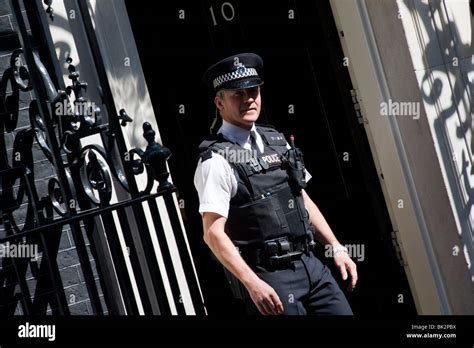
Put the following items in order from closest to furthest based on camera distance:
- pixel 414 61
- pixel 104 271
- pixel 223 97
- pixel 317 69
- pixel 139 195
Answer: pixel 139 195 → pixel 104 271 → pixel 223 97 → pixel 414 61 → pixel 317 69

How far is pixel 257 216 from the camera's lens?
563 cm

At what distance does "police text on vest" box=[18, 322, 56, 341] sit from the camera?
489cm

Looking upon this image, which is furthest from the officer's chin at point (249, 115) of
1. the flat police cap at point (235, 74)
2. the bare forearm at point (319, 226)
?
the bare forearm at point (319, 226)

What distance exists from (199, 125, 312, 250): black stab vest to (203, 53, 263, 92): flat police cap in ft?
1.08

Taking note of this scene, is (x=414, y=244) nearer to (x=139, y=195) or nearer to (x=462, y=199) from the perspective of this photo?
(x=462, y=199)

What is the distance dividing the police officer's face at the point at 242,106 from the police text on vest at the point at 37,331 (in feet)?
5.03

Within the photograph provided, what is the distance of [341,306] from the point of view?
5.68 m

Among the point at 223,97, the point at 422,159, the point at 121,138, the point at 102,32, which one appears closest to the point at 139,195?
the point at 121,138

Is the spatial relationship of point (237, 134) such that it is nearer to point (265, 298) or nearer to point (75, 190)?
point (265, 298)

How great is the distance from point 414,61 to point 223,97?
4.52ft

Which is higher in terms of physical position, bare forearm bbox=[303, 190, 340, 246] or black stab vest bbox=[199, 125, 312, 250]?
black stab vest bbox=[199, 125, 312, 250]

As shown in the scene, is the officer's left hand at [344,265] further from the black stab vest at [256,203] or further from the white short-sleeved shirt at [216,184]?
the white short-sleeved shirt at [216,184]

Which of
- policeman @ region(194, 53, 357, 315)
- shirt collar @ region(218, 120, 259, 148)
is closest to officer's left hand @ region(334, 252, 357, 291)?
policeman @ region(194, 53, 357, 315)

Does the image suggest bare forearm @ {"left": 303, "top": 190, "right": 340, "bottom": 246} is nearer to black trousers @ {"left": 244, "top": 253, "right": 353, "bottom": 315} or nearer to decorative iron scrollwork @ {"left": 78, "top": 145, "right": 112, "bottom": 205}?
black trousers @ {"left": 244, "top": 253, "right": 353, "bottom": 315}
